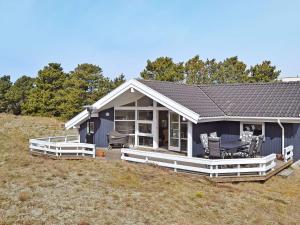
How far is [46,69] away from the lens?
4278cm

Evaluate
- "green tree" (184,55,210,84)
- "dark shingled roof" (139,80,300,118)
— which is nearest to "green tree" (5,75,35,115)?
"green tree" (184,55,210,84)

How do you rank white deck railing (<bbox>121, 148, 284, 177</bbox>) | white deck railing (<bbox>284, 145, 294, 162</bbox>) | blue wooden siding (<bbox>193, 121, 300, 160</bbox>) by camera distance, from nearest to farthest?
white deck railing (<bbox>121, 148, 284, 177</bbox>)
white deck railing (<bbox>284, 145, 294, 162</bbox>)
blue wooden siding (<bbox>193, 121, 300, 160</bbox>)

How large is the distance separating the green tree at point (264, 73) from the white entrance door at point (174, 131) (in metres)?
26.9

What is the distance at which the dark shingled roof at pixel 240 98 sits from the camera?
1528 cm

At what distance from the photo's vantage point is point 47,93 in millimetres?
42219

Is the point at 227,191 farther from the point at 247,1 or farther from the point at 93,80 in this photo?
the point at 93,80

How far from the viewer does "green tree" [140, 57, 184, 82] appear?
40531mm

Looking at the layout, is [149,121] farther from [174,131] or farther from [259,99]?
[259,99]

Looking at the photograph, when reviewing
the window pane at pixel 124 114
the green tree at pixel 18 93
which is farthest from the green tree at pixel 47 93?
the window pane at pixel 124 114

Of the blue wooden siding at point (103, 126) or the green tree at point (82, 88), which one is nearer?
the blue wooden siding at point (103, 126)

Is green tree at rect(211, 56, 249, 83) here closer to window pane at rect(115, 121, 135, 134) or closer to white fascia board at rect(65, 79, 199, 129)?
window pane at rect(115, 121, 135, 134)

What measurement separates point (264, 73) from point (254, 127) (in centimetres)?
2645

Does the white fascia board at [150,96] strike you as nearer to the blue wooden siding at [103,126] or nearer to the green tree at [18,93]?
the blue wooden siding at [103,126]

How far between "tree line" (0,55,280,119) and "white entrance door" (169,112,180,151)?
23.7m
